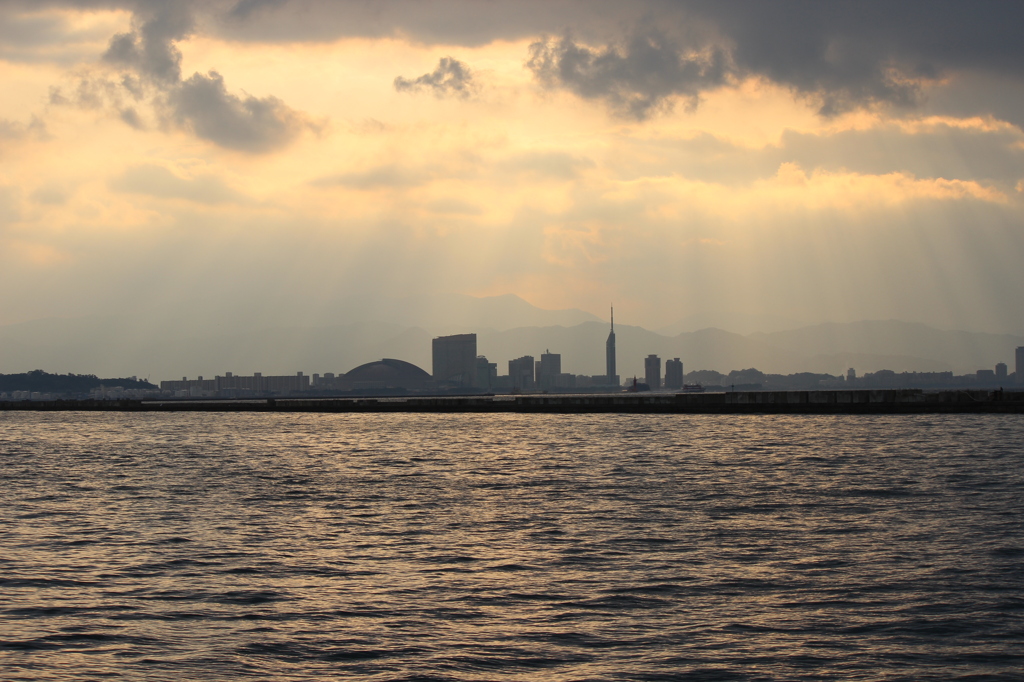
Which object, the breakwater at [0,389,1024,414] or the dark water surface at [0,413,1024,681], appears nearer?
the dark water surface at [0,413,1024,681]

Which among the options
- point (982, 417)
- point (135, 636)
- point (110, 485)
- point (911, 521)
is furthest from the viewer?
point (982, 417)

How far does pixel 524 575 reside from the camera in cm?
2162

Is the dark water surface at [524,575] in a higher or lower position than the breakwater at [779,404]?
lower

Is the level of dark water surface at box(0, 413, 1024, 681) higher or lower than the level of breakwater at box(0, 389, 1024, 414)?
lower

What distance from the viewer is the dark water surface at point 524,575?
1490 centimetres

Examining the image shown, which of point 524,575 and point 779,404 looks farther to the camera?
point 779,404

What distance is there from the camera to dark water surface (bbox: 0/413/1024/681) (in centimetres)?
1490

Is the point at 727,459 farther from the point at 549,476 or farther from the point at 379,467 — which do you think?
the point at 379,467

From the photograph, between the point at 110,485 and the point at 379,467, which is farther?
the point at 379,467

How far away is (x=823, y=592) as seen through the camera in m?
19.5

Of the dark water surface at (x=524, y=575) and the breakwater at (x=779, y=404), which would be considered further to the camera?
the breakwater at (x=779, y=404)

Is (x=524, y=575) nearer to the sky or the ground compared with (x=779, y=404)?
nearer to the ground

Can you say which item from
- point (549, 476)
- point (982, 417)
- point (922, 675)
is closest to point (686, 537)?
point (922, 675)

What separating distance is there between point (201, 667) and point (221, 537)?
14.3 meters
